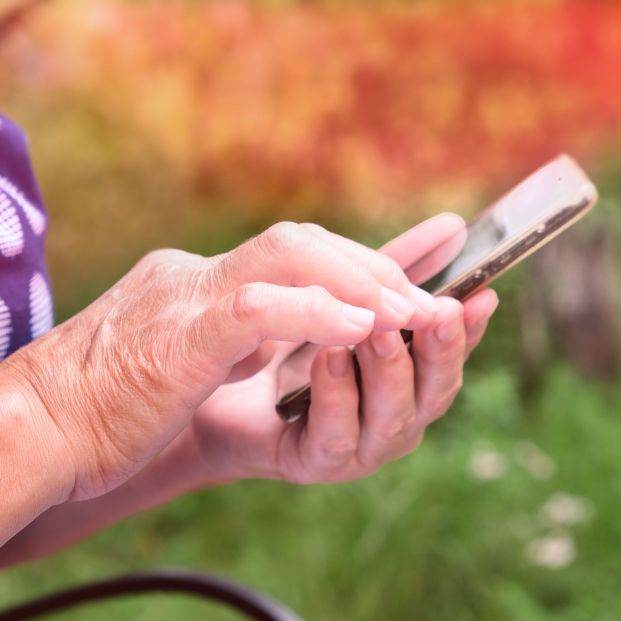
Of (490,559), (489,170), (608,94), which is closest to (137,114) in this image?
(489,170)

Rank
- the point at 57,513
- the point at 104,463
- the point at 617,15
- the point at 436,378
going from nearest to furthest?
the point at 104,463, the point at 436,378, the point at 57,513, the point at 617,15

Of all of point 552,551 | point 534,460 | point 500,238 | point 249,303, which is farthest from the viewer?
point 534,460

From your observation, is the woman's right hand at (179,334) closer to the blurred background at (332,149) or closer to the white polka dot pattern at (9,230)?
the white polka dot pattern at (9,230)

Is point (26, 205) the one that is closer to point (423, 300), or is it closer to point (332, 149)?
point (423, 300)

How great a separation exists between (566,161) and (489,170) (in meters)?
1.67

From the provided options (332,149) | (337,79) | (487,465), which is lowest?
(487,465)

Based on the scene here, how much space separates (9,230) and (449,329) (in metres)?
0.31

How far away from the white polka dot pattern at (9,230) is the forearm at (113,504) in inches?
8.9

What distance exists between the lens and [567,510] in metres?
1.85

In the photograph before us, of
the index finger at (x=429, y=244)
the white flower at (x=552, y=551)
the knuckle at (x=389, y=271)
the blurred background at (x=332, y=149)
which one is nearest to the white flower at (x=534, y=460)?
the blurred background at (x=332, y=149)

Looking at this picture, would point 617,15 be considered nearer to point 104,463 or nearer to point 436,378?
point 436,378

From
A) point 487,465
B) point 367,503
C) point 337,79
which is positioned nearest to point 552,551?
point 487,465

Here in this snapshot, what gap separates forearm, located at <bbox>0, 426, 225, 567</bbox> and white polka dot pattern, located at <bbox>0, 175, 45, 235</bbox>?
0.69 ft

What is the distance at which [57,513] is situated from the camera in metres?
0.81
